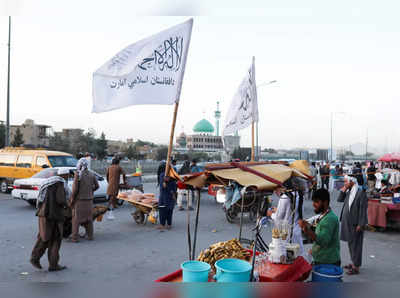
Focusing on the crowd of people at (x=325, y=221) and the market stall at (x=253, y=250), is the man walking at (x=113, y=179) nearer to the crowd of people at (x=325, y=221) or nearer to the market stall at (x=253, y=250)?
the crowd of people at (x=325, y=221)

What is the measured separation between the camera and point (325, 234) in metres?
3.87

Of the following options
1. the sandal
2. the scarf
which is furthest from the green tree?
the sandal

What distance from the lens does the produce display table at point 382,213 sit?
8422 millimetres

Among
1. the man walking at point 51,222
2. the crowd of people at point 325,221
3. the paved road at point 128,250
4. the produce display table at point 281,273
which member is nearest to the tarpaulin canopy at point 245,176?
the crowd of people at point 325,221

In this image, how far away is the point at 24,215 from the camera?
32.8 feet

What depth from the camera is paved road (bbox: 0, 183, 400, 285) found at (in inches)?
208

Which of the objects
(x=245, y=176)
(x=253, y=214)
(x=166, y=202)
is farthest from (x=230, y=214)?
(x=245, y=176)

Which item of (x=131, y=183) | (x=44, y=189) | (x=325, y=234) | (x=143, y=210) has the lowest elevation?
(x=143, y=210)

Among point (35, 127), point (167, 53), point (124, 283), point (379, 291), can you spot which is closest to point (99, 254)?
point (167, 53)

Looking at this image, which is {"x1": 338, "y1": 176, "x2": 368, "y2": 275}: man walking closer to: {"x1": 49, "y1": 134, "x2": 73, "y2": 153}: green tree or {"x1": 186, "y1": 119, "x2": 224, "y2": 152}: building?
{"x1": 49, "y1": 134, "x2": 73, "y2": 153}: green tree

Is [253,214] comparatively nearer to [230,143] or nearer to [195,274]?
[195,274]

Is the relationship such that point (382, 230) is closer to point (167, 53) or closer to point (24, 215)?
point (167, 53)

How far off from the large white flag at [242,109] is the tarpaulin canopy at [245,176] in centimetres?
239

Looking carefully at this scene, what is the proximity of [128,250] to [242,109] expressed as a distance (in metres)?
3.56
